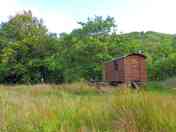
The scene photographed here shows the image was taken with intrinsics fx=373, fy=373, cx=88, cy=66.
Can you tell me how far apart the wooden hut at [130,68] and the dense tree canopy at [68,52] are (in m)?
4.20

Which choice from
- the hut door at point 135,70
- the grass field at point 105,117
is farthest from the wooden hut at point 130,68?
the grass field at point 105,117

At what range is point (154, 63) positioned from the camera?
34.3 m

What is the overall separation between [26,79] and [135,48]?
39.4 feet

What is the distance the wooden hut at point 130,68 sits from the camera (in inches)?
1107

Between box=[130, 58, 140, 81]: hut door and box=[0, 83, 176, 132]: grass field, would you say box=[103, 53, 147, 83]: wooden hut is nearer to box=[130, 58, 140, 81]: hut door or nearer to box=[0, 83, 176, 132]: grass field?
box=[130, 58, 140, 81]: hut door

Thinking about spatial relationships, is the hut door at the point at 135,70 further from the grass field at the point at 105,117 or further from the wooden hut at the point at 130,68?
the grass field at the point at 105,117

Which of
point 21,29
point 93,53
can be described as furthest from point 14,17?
point 93,53

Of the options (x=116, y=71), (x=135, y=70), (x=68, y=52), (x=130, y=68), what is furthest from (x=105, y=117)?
(x=68, y=52)

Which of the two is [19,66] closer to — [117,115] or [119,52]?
[119,52]

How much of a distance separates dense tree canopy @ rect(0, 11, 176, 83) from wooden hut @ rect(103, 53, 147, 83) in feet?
13.8

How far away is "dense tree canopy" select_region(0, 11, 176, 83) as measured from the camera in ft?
113

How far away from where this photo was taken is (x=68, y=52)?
36250 mm

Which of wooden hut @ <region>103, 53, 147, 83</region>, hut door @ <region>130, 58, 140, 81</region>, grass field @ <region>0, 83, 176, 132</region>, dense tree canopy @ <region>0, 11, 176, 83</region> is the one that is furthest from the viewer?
dense tree canopy @ <region>0, 11, 176, 83</region>

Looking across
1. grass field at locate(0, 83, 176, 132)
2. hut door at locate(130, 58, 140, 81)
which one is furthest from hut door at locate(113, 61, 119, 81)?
grass field at locate(0, 83, 176, 132)
